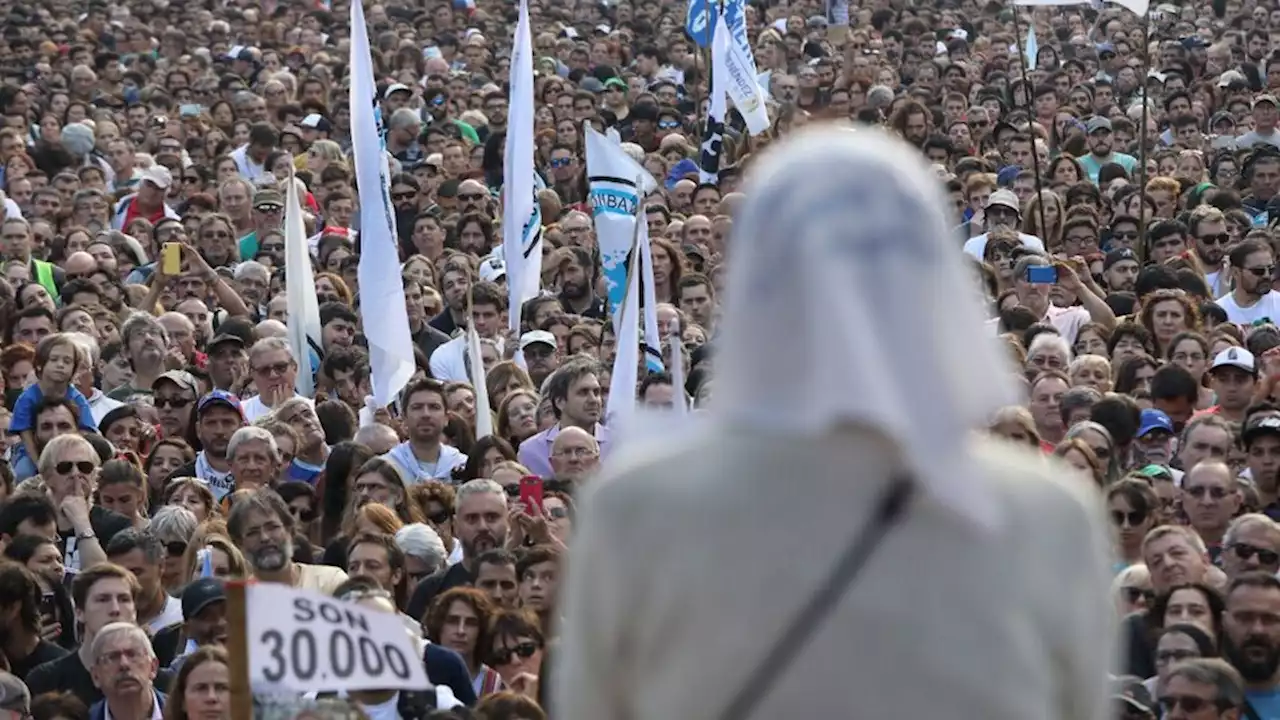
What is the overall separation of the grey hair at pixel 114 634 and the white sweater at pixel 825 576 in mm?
6062

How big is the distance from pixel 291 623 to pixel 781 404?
2.48 meters

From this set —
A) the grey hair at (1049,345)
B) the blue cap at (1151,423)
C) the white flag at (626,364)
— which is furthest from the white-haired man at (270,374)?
the blue cap at (1151,423)

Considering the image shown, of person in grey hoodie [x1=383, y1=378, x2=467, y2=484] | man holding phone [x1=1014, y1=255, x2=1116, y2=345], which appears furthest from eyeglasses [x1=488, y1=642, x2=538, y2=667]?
man holding phone [x1=1014, y1=255, x2=1116, y2=345]

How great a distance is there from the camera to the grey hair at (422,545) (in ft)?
31.5

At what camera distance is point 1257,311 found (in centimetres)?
1374

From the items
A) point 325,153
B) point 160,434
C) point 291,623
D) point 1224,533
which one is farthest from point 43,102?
point 291,623

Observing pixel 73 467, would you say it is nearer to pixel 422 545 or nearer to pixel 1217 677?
pixel 422 545

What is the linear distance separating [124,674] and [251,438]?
2.74 metres

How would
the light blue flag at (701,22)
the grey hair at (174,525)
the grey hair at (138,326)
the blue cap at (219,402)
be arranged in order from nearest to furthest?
1. the grey hair at (174,525)
2. the blue cap at (219,402)
3. the grey hair at (138,326)
4. the light blue flag at (701,22)

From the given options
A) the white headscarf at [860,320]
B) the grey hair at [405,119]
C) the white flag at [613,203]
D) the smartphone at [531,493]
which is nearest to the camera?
the white headscarf at [860,320]

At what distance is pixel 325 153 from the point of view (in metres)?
19.9

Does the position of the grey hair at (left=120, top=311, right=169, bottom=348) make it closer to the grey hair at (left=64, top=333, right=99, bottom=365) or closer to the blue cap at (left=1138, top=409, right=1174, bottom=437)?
the grey hair at (left=64, top=333, right=99, bottom=365)

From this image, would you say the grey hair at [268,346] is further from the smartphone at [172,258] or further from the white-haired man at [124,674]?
the white-haired man at [124,674]

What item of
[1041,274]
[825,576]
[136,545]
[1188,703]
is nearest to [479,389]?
[136,545]
